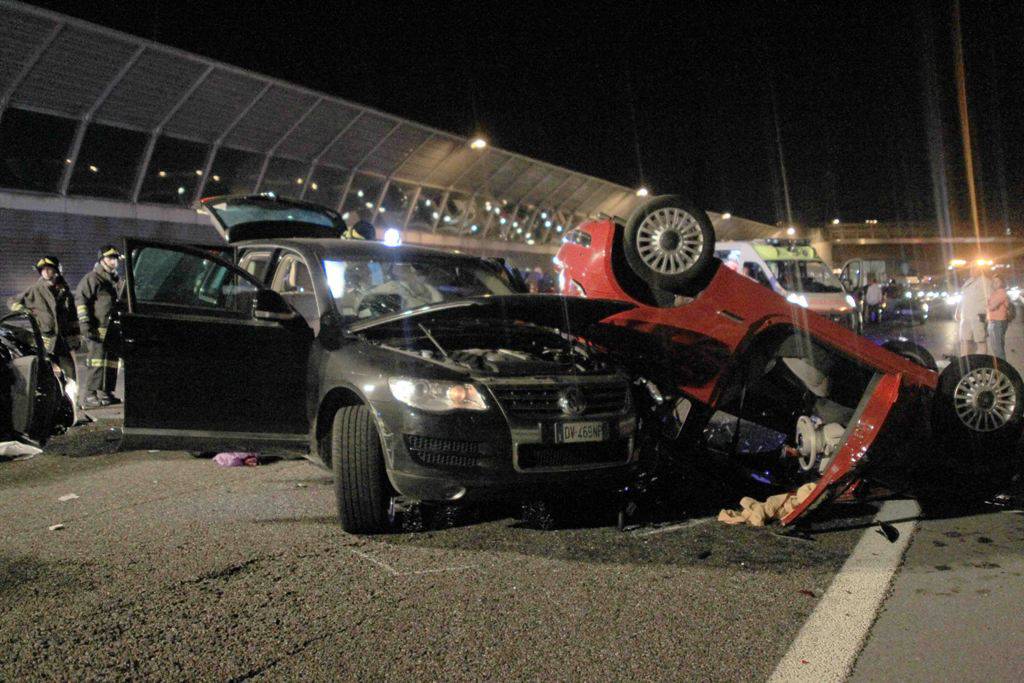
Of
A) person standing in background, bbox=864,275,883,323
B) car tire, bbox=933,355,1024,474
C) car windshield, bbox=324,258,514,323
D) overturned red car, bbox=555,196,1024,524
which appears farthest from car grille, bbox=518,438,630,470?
person standing in background, bbox=864,275,883,323

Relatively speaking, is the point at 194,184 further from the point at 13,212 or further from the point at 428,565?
the point at 428,565

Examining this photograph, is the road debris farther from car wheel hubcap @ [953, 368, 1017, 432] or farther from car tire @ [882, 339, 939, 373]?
car tire @ [882, 339, 939, 373]

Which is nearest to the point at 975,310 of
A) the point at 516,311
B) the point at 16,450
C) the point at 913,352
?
the point at 913,352

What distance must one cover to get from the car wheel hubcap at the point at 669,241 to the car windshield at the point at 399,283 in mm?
1089

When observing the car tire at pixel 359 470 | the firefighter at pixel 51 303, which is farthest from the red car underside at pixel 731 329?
the firefighter at pixel 51 303

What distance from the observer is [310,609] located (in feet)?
11.7

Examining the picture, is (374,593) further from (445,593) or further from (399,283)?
(399,283)

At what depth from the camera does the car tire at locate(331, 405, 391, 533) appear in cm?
450

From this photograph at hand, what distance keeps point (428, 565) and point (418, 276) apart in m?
2.46

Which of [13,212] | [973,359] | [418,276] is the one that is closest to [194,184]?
[13,212]

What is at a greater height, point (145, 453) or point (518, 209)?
point (518, 209)

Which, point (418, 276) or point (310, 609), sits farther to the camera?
point (418, 276)

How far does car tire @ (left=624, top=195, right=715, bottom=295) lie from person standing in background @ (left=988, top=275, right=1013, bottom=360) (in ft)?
26.6

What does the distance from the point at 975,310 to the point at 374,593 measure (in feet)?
35.8
